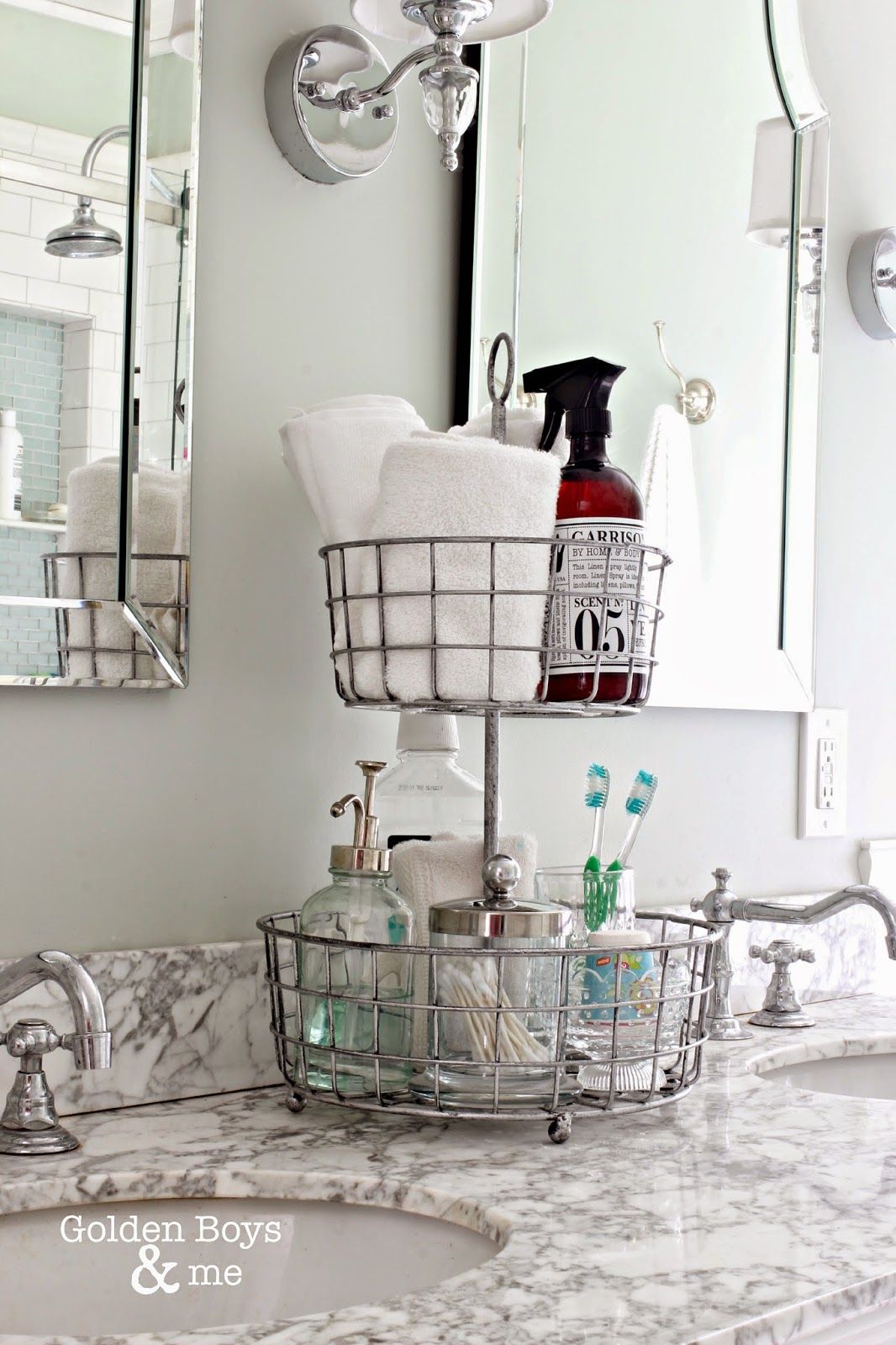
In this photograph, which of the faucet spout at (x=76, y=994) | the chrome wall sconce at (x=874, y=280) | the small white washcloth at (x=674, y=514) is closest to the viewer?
the faucet spout at (x=76, y=994)

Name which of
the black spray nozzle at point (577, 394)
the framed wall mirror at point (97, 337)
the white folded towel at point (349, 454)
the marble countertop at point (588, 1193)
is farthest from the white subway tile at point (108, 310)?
the marble countertop at point (588, 1193)

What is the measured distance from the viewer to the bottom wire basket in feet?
2.88

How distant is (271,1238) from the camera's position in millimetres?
805

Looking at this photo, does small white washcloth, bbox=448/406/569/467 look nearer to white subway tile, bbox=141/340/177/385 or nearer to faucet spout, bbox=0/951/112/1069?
white subway tile, bbox=141/340/177/385

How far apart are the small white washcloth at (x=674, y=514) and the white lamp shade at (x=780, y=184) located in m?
0.27

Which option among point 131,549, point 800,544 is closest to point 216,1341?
point 131,549

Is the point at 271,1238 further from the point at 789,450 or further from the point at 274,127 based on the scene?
the point at 789,450

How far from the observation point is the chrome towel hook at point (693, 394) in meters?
1.39

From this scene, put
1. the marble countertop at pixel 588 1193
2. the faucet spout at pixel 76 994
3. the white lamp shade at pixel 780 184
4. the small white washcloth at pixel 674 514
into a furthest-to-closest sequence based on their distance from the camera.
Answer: the white lamp shade at pixel 780 184
the small white washcloth at pixel 674 514
the faucet spout at pixel 76 994
the marble countertop at pixel 588 1193

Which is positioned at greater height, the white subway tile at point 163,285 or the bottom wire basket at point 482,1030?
the white subway tile at point 163,285

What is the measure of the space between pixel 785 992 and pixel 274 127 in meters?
0.90

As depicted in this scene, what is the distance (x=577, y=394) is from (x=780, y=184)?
72cm

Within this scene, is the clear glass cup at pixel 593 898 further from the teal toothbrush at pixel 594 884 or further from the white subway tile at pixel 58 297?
the white subway tile at pixel 58 297

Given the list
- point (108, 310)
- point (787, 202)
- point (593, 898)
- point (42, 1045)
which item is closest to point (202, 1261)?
point (42, 1045)
